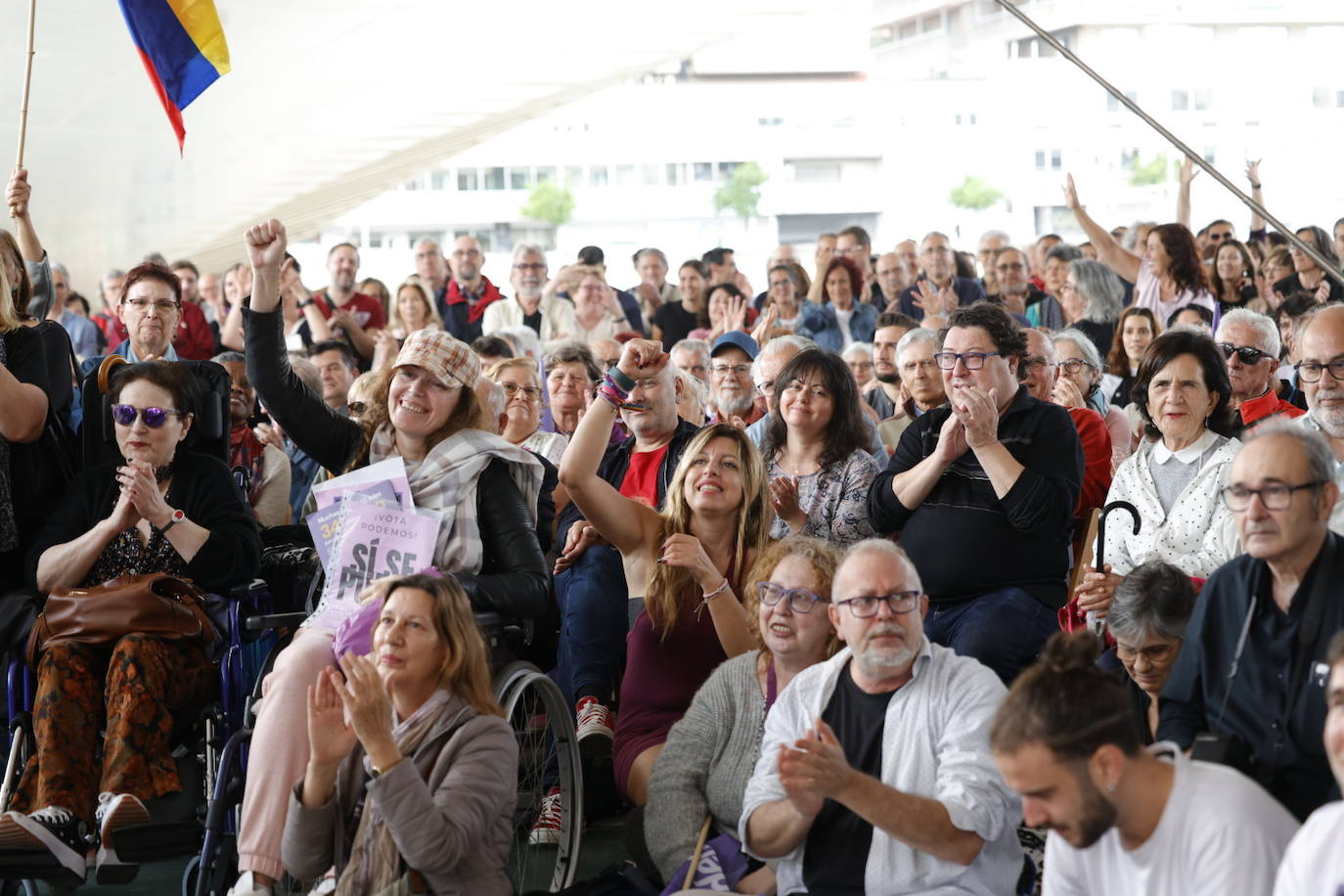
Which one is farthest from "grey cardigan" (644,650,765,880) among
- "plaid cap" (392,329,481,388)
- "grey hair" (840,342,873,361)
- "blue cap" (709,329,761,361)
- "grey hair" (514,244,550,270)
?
"grey hair" (514,244,550,270)

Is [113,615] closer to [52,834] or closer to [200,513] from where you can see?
[200,513]

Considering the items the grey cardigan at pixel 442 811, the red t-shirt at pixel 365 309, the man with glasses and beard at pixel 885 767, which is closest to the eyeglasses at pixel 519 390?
the grey cardigan at pixel 442 811

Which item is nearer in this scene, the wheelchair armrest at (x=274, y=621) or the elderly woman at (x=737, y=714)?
the elderly woman at (x=737, y=714)

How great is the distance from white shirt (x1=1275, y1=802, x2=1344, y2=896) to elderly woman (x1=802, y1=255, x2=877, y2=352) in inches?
238

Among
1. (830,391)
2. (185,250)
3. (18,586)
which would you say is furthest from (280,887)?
(185,250)

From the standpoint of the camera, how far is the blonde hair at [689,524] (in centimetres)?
377

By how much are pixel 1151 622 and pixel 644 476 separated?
1.76 m

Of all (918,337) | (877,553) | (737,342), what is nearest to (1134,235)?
(737,342)

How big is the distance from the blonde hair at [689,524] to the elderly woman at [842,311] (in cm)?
420

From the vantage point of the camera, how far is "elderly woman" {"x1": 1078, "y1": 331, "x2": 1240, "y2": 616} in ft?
12.0

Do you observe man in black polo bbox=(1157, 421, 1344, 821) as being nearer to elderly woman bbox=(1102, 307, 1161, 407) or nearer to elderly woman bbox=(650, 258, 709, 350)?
elderly woman bbox=(1102, 307, 1161, 407)

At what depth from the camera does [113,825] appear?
3.37m

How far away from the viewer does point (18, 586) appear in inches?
157

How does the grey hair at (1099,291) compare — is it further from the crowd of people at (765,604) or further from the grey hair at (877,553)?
the grey hair at (877,553)
